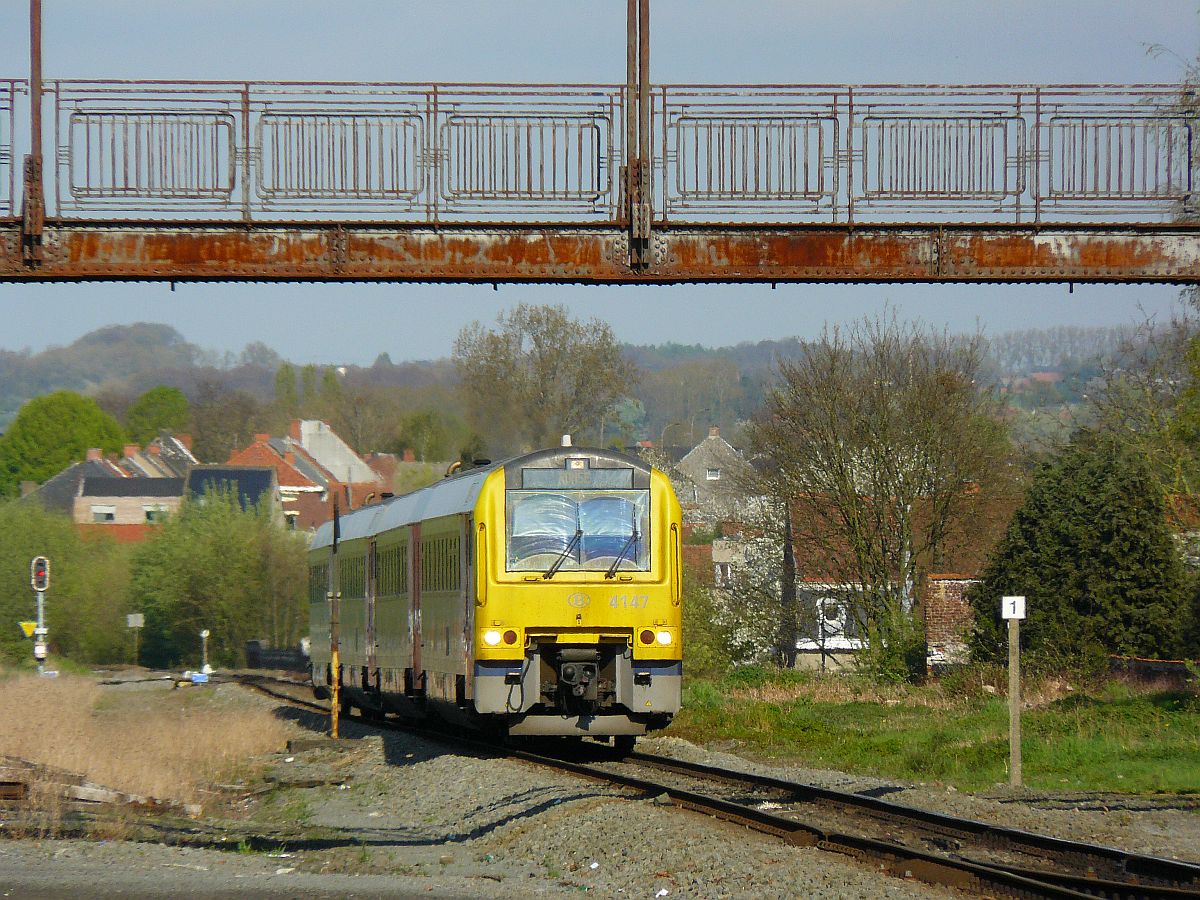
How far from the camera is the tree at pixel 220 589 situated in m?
69.6

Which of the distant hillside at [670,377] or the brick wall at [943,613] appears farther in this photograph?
the distant hillside at [670,377]

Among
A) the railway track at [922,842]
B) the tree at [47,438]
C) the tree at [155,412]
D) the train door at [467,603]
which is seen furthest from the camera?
the tree at [155,412]

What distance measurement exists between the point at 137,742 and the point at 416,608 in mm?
5212

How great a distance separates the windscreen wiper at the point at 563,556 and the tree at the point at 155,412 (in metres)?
120

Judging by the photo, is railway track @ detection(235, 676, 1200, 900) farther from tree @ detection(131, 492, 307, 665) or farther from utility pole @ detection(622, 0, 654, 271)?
tree @ detection(131, 492, 307, 665)

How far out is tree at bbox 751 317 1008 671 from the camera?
4025cm

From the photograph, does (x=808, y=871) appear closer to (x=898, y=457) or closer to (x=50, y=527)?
(x=898, y=457)

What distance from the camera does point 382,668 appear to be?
2400cm

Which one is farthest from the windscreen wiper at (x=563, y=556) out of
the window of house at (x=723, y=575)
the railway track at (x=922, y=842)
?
the window of house at (x=723, y=575)

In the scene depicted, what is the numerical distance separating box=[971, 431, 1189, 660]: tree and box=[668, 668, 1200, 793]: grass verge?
123 inches

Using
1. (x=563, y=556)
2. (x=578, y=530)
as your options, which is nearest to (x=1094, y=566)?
(x=578, y=530)

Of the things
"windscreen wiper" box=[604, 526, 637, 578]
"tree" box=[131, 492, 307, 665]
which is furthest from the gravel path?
"tree" box=[131, 492, 307, 665]

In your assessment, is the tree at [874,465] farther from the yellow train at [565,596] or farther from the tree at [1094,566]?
the yellow train at [565,596]

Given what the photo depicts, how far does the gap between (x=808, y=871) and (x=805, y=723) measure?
13.9m
